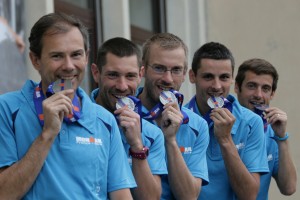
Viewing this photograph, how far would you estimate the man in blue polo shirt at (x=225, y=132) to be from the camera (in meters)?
6.42

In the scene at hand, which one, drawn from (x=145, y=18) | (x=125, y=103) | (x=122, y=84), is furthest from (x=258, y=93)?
(x=145, y=18)

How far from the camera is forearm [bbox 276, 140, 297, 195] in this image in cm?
731

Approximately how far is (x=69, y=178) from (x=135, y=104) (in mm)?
983

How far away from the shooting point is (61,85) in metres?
4.57

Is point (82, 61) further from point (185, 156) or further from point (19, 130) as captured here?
point (185, 156)

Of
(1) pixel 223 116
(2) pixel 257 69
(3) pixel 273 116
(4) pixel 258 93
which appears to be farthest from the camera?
(2) pixel 257 69

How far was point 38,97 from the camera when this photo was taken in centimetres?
459

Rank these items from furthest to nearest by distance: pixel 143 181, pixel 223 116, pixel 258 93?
pixel 258 93 → pixel 223 116 → pixel 143 181

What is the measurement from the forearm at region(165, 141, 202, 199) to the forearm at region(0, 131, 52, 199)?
154cm

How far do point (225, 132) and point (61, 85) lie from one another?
2102 millimetres

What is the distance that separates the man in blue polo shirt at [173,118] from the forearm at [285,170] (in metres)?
1.33

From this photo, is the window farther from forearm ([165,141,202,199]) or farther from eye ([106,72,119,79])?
eye ([106,72,119,79])

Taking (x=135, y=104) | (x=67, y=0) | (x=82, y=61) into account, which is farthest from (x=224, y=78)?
(x=67, y=0)

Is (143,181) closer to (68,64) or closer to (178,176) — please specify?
(178,176)
